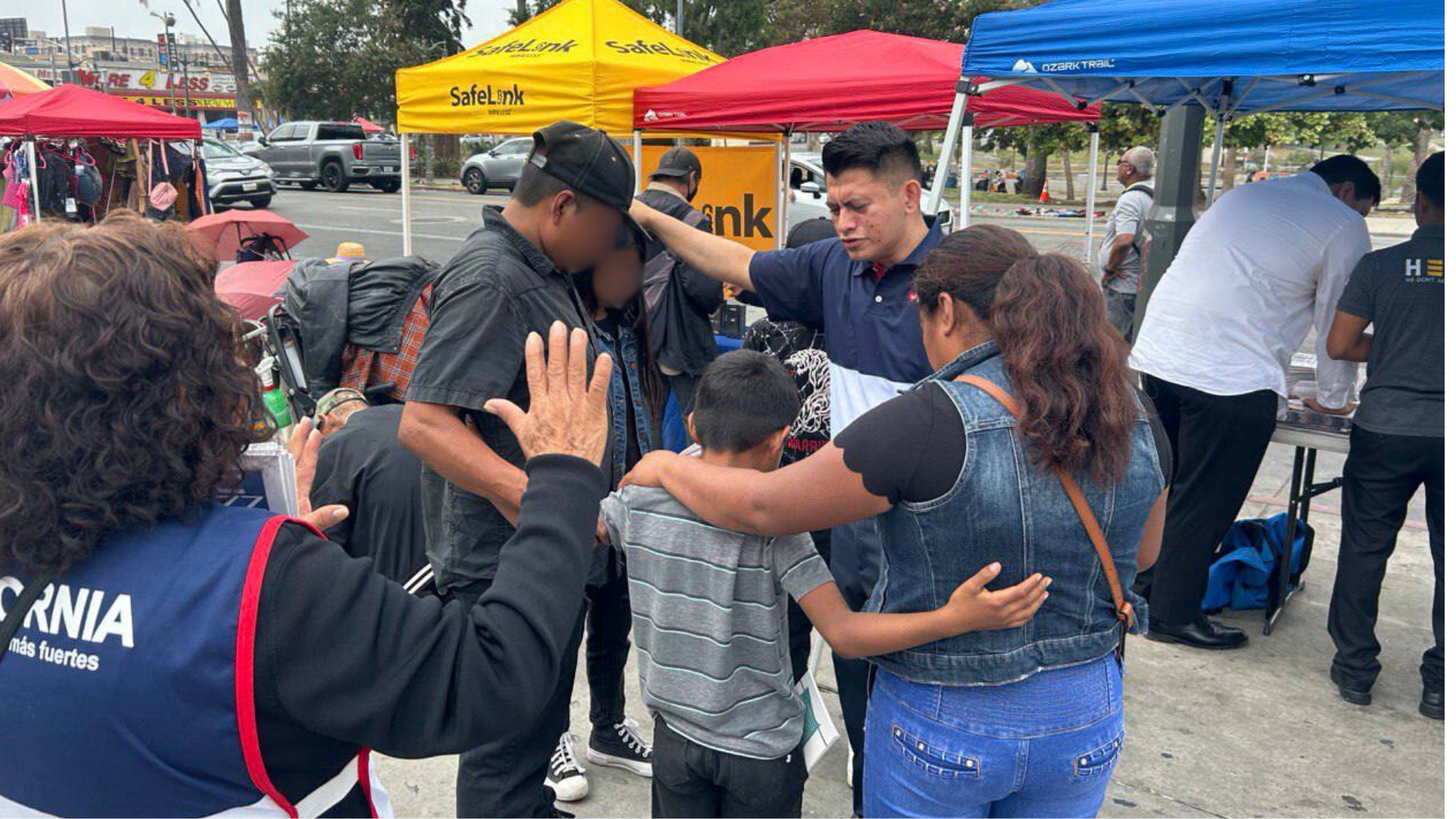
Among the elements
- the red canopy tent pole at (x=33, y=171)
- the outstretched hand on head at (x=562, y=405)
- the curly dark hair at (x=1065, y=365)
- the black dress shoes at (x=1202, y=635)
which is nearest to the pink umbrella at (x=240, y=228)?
the red canopy tent pole at (x=33, y=171)

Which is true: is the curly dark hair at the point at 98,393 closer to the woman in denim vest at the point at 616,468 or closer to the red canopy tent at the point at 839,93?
the woman in denim vest at the point at 616,468

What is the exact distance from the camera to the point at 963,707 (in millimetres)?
1865

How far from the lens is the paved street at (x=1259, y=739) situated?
10.5ft

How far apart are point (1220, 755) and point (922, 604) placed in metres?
2.14

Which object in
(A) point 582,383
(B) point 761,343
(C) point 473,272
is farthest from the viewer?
(B) point 761,343

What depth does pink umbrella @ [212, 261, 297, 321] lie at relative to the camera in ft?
16.4

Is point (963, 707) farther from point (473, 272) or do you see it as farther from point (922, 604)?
point (473, 272)

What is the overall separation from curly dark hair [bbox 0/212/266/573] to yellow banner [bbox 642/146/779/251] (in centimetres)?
682

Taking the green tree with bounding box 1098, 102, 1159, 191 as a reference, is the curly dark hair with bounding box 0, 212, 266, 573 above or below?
below

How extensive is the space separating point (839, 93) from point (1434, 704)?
4018mm

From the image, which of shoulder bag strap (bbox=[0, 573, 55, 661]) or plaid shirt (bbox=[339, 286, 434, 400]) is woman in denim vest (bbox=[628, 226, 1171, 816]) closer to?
shoulder bag strap (bbox=[0, 573, 55, 661])

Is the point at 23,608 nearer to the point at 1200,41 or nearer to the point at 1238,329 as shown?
the point at 1200,41

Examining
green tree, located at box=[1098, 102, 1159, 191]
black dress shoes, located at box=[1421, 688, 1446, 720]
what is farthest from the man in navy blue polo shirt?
green tree, located at box=[1098, 102, 1159, 191]

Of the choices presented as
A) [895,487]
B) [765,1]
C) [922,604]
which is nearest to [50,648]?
[895,487]
